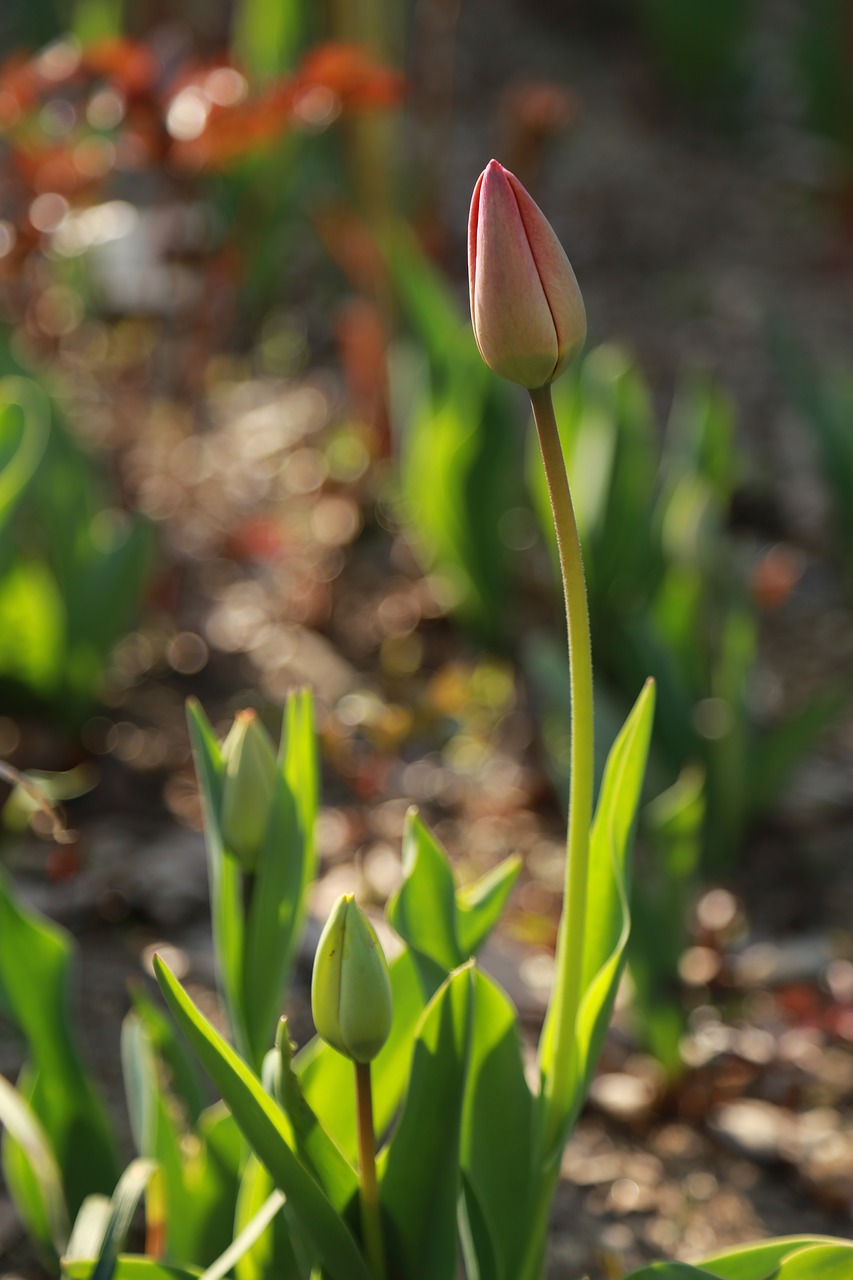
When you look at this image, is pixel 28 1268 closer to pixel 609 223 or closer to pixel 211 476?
pixel 211 476

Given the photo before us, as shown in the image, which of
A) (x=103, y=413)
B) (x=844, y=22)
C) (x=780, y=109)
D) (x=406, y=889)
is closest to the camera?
(x=406, y=889)

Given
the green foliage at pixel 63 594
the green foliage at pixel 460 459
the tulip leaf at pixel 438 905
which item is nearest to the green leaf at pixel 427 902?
the tulip leaf at pixel 438 905

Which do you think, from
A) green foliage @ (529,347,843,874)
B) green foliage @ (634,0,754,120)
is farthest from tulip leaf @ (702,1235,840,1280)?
green foliage @ (634,0,754,120)

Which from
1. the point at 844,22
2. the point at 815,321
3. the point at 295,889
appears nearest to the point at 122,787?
the point at 295,889

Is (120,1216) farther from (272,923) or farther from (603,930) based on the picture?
(603,930)

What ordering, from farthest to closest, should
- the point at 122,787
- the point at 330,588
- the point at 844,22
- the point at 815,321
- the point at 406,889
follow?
the point at 844,22, the point at 815,321, the point at 330,588, the point at 122,787, the point at 406,889

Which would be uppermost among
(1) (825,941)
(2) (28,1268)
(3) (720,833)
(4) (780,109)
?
(2) (28,1268)

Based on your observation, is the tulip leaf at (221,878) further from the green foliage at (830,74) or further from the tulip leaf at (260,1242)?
the green foliage at (830,74)
